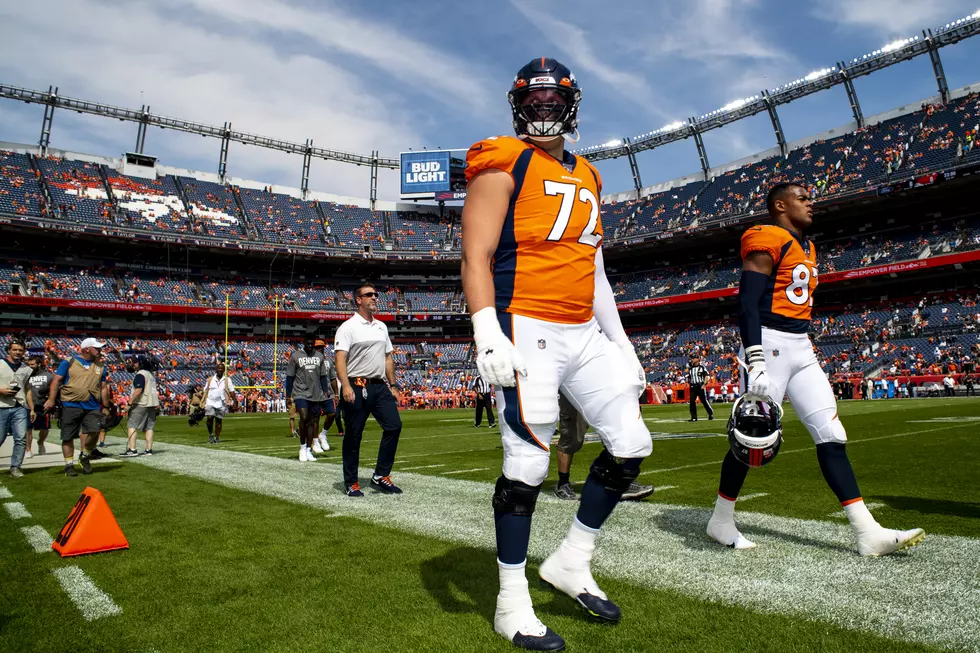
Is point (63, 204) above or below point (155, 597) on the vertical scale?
above

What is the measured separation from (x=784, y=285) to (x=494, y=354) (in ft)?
7.76

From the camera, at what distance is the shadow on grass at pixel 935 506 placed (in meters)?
4.46

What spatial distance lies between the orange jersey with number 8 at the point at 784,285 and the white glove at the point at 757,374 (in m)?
0.31

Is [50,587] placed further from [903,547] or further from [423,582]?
[903,547]

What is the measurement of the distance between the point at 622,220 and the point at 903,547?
50.6 m

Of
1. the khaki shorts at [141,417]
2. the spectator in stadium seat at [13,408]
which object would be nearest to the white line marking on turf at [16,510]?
the spectator in stadium seat at [13,408]

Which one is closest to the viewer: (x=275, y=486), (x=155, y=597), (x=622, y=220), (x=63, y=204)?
(x=155, y=597)

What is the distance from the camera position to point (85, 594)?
3.21 metres

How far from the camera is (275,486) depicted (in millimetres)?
6805

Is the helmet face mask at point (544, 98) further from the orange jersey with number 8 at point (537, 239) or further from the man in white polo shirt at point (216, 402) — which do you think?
the man in white polo shirt at point (216, 402)

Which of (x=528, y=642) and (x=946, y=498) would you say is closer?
(x=528, y=642)

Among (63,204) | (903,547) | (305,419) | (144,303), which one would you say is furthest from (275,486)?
(63,204)

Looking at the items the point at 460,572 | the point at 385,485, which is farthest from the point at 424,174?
the point at 460,572

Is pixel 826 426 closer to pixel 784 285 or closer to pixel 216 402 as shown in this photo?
pixel 784 285
